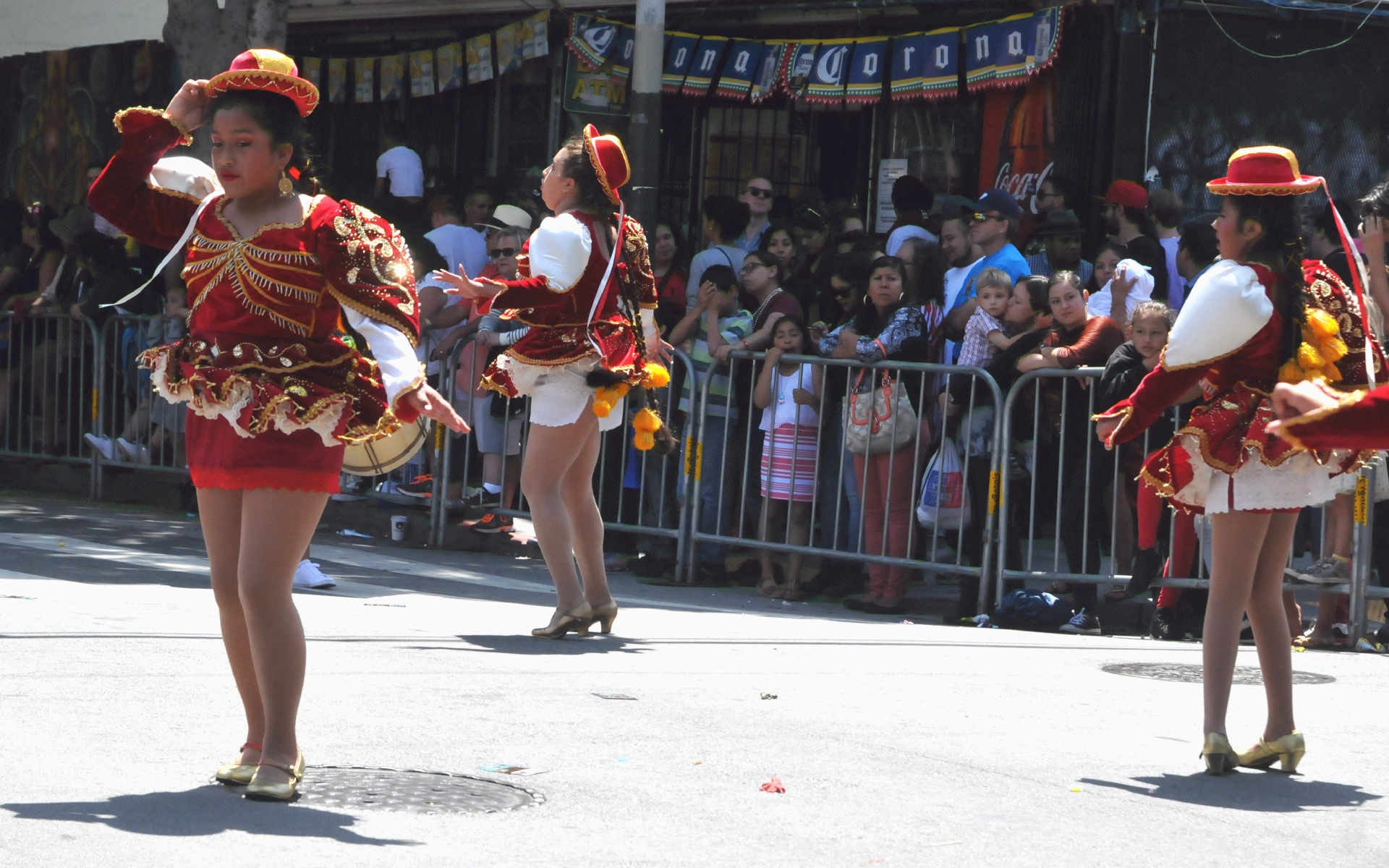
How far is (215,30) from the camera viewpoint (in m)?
13.1

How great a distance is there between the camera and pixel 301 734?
18.8 ft

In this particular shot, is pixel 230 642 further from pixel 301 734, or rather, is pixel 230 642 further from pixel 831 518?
pixel 831 518

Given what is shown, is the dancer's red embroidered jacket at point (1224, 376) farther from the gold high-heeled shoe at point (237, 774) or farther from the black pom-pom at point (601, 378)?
the gold high-heeled shoe at point (237, 774)

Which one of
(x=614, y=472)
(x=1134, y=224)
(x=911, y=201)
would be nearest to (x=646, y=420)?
(x=614, y=472)

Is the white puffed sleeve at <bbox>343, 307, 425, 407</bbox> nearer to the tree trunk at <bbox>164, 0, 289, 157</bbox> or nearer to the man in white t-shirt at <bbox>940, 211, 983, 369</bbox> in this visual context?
the man in white t-shirt at <bbox>940, 211, 983, 369</bbox>

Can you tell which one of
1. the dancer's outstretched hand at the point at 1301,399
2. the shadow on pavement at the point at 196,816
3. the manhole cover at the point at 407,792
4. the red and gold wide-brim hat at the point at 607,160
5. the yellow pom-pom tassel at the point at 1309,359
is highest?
the red and gold wide-brim hat at the point at 607,160

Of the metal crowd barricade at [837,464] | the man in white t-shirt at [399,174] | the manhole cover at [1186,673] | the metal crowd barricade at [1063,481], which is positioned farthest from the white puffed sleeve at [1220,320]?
the man in white t-shirt at [399,174]

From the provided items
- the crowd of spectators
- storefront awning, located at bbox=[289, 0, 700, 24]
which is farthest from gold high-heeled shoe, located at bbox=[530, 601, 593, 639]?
storefront awning, located at bbox=[289, 0, 700, 24]

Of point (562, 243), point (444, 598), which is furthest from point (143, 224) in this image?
point (444, 598)

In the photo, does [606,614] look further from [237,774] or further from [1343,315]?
[1343,315]

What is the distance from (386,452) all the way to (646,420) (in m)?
3.20

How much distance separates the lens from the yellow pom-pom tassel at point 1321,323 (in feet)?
18.6

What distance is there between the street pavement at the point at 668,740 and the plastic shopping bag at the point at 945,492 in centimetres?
81

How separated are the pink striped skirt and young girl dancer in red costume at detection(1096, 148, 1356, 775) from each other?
4.64m
